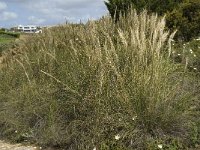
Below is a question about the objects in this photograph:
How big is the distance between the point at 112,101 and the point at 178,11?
579 cm

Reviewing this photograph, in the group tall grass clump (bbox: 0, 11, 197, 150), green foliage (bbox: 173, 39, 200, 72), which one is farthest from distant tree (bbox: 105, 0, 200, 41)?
tall grass clump (bbox: 0, 11, 197, 150)

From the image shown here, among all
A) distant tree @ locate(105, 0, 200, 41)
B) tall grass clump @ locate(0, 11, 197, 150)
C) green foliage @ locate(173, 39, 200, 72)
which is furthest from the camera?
distant tree @ locate(105, 0, 200, 41)

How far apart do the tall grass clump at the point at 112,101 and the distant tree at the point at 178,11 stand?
3996mm

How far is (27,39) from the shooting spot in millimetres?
12172

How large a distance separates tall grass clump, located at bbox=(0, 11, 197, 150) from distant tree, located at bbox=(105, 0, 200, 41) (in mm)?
3996

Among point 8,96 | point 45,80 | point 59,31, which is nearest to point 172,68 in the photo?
point 45,80

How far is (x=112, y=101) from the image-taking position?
636 centimetres

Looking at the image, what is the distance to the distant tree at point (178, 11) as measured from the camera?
11477mm

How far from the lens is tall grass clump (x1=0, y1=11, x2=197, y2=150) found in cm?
608

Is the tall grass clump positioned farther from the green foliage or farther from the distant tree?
the distant tree

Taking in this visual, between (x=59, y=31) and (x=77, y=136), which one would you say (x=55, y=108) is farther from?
(x=59, y=31)

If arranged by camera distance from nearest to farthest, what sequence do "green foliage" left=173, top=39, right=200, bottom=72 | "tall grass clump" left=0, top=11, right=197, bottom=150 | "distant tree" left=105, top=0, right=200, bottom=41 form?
"tall grass clump" left=0, top=11, right=197, bottom=150, "green foliage" left=173, top=39, right=200, bottom=72, "distant tree" left=105, top=0, right=200, bottom=41

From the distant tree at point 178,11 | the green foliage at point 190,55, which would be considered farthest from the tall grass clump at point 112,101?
the distant tree at point 178,11

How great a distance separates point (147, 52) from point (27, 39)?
6.15 meters
